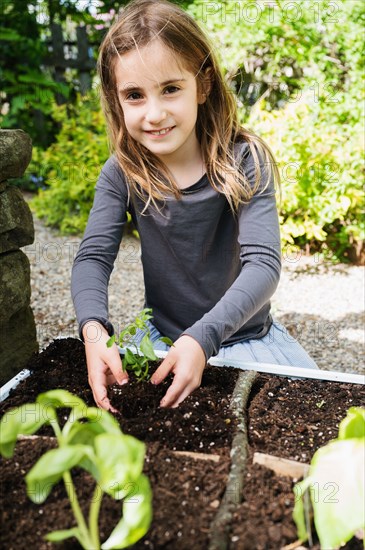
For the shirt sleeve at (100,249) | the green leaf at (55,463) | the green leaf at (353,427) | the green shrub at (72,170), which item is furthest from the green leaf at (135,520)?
the green shrub at (72,170)

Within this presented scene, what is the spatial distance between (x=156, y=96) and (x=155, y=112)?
45 mm

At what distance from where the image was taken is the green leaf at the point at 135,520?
849 mm

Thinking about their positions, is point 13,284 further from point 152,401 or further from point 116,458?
point 116,458

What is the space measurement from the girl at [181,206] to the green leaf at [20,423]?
481mm

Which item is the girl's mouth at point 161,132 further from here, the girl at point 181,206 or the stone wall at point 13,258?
the stone wall at point 13,258

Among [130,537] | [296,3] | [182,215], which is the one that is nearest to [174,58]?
[182,215]

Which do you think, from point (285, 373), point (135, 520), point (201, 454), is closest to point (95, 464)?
point (135, 520)

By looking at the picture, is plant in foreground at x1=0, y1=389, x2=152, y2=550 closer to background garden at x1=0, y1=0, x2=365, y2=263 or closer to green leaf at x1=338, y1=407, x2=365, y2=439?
green leaf at x1=338, y1=407, x2=365, y2=439

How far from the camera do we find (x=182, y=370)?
1.41 m

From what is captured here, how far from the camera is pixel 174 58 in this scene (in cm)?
171

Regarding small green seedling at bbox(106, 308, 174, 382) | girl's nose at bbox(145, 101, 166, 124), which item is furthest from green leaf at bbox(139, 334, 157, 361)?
girl's nose at bbox(145, 101, 166, 124)

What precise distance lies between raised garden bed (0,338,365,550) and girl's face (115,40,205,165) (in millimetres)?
685

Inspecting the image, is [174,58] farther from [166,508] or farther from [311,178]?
[311,178]

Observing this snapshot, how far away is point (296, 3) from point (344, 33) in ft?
1.53
